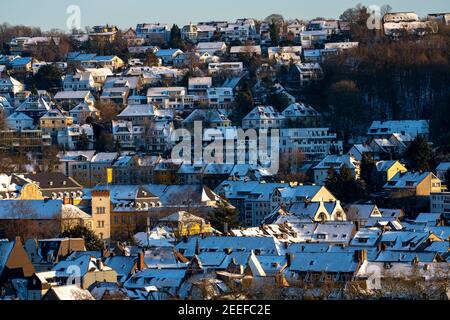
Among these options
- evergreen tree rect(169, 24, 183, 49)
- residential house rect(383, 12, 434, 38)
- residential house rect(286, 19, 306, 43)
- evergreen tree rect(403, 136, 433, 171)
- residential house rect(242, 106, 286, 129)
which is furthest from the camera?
evergreen tree rect(169, 24, 183, 49)

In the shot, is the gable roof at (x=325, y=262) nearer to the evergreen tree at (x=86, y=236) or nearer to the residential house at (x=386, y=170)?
the evergreen tree at (x=86, y=236)

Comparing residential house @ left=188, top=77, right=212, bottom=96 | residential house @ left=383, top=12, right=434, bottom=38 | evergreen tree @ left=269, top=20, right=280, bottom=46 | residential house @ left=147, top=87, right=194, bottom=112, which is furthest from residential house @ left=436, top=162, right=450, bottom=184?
evergreen tree @ left=269, top=20, right=280, bottom=46

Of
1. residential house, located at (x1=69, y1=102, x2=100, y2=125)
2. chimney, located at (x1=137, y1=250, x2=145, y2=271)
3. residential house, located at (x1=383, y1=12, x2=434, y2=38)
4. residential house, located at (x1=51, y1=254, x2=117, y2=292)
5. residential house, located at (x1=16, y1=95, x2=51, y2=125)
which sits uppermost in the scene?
residential house, located at (x1=383, y1=12, x2=434, y2=38)

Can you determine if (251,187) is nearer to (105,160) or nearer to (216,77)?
(105,160)

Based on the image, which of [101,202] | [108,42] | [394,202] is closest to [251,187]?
[394,202]

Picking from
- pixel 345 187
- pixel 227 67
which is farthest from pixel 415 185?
pixel 227 67

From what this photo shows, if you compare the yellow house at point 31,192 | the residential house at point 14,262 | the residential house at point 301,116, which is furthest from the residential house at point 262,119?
the residential house at point 14,262

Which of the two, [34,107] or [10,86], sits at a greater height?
[10,86]

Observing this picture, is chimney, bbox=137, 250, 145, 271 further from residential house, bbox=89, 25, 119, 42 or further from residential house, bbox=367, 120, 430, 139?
residential house, bbox=89, 25, 119, 42

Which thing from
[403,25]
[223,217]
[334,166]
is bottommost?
Result: [334,166]

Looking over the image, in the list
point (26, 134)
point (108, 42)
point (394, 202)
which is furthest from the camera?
point (108, 42)

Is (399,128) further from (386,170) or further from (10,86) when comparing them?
(10,86)
